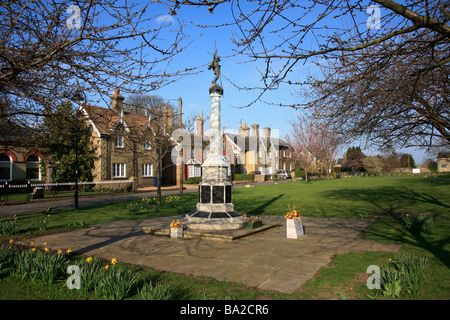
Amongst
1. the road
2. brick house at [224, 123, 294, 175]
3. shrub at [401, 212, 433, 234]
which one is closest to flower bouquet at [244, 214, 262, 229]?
shrub at [401, 212, 433, 234]

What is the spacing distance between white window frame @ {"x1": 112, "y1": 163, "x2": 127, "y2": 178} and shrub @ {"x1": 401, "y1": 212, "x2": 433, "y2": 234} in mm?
29214

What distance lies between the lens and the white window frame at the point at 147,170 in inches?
1406

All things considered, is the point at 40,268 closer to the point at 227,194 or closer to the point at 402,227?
the point at 227,194

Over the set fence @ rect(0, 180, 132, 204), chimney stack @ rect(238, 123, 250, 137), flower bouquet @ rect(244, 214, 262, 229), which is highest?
chimney stack @ rect(238, 123, 250, 137)

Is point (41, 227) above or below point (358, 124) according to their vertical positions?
below

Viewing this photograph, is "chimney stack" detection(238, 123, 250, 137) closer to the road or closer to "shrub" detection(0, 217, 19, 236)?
the road

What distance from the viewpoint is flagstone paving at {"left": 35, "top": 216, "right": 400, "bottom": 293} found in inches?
231

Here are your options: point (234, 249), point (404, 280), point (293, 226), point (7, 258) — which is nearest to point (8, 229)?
point (7, 258)

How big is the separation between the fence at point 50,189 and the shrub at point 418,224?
78.2 ft
